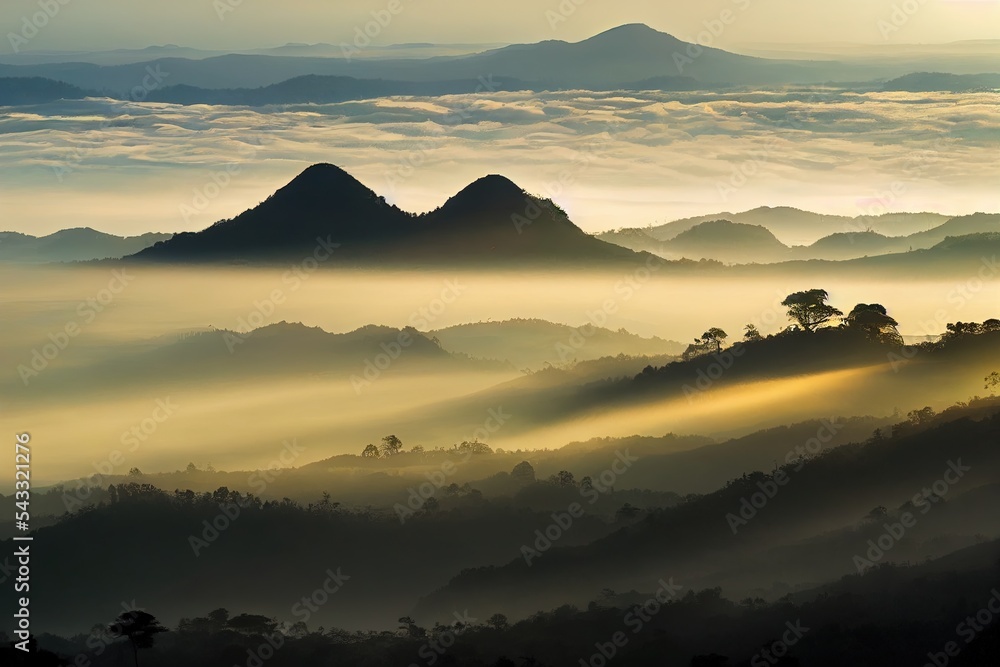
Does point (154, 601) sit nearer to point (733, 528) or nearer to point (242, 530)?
point (242, 530)

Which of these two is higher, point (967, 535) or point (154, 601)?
point (967, 535)

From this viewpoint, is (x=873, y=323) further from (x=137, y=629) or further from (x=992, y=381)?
(x=137, y=629)

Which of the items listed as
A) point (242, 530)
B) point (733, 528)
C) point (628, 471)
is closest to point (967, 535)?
point (733, 528)

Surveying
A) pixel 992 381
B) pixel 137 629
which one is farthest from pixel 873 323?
pixel 137 629

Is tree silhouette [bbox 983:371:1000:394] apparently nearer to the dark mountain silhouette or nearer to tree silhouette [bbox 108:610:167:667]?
the dark mountain silhouette

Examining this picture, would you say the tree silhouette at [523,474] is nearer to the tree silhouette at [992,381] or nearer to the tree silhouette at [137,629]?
the tree silhouette at [992,381]

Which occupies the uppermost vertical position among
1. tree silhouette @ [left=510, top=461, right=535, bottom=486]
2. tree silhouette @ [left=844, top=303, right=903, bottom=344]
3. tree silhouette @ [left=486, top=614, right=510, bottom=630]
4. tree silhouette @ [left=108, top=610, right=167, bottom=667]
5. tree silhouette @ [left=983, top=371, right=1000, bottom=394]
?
tree silhouette @ [left=844, top=303, right=903, bottom=344]

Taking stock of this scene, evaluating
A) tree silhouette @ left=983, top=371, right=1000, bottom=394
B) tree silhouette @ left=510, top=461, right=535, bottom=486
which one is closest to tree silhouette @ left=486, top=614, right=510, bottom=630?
tree silhouette @ left=510, top=461, right=535, bottom=486

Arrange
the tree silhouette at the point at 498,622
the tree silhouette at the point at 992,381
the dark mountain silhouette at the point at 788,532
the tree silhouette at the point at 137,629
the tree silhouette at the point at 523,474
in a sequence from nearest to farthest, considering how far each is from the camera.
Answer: the tree silhouette at the point at 137,629 → the tree silhouette at the point at 498,622 → the dark mountain silhouette at the point at 788,532 → the tree silhouette at the point at 992,381 → the tree silhouette at the point at 523,474

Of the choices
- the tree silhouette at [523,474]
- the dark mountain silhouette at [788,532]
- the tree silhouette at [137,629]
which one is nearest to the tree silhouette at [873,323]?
the dark mountain silhouette at [788,532]
